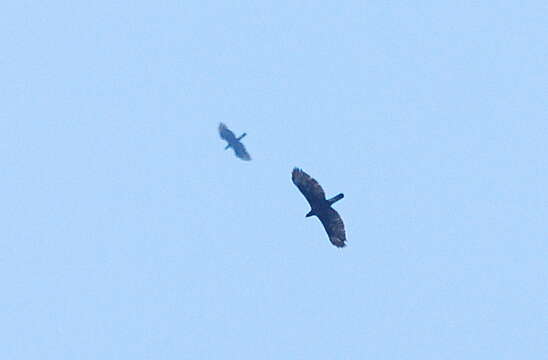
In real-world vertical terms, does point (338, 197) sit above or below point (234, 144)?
below

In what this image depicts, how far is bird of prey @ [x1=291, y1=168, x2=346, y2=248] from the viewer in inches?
2301

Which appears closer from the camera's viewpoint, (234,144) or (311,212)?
(311,212)

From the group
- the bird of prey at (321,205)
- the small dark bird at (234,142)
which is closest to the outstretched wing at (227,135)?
the small dark bird at (234,142)

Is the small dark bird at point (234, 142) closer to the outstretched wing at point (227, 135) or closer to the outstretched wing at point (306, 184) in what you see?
the outstretched wing at point (227, 135)

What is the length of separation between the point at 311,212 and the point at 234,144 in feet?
65.2

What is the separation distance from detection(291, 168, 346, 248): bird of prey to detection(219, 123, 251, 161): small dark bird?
762 inches

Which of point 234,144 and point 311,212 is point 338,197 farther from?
point 234,144

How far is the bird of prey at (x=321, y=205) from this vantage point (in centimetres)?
5844

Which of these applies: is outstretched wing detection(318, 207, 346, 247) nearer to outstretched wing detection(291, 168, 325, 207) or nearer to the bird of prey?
the bird of prey

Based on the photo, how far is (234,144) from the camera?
260ft

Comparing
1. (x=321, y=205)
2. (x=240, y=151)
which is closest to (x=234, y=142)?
(x=240, y=151)

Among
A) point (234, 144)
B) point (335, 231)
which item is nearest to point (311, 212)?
point (335, 231)

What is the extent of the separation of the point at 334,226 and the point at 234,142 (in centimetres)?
2004

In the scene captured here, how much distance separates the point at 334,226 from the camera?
60875mm
